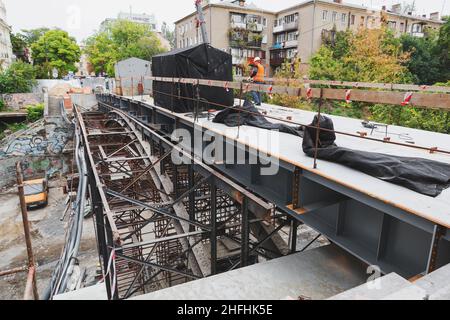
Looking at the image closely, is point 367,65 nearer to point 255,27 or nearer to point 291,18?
point 291,18

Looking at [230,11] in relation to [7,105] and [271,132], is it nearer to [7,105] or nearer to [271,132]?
[7,105]

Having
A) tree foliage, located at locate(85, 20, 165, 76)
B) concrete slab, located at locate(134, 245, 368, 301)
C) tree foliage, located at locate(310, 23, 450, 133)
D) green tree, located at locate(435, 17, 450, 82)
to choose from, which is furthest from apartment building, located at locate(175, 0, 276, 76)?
concrete slab, located at locate(134, 245, 368, 301)

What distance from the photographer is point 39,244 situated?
19.2m

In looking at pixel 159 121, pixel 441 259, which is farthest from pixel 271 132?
pixel 159 121

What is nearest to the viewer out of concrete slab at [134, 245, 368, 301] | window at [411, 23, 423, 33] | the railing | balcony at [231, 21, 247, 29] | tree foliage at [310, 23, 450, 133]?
concrete slab at [134, 245, 368, 301]

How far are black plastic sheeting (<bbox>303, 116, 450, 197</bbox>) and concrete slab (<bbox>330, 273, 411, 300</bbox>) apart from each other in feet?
6.16

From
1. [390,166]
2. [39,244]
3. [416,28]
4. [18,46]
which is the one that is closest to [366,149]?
[390,166]

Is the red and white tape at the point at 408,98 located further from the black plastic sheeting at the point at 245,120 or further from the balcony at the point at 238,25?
the balcony at the point at 238,25

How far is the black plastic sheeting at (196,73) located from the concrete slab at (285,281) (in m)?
6.89

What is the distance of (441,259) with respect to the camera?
11.0 feet

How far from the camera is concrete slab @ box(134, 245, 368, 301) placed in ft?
13.0

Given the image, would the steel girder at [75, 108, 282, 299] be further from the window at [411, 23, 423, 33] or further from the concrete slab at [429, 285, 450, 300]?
the window at [411, 23, 423, 33]

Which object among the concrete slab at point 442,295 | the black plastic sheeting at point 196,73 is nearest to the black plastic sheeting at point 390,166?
the concrete slab at point 442,295
